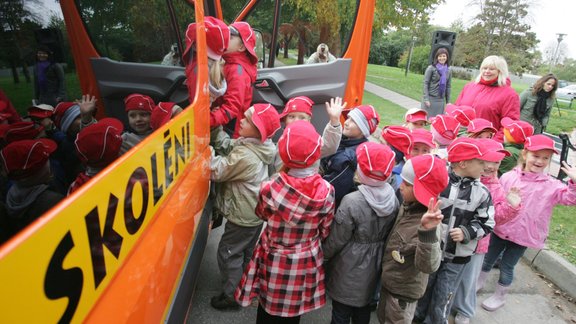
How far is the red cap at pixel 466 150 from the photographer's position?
2.07m

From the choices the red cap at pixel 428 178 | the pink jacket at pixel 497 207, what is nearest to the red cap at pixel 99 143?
the red cap at pixel 428 178

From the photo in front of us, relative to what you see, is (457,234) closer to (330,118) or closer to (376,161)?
(376,161)

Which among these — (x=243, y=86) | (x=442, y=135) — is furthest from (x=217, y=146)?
(x=442, y=135)

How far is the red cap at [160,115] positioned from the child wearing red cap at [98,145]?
0.73 ft

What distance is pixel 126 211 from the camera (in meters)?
0.92

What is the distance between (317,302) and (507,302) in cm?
196

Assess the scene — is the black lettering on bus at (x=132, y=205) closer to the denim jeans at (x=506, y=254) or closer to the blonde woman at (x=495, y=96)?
the denim jeans at (x=506, y=254)

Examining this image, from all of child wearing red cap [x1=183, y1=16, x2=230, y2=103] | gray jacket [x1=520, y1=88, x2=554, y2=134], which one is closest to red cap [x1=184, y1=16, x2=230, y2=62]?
child wearing red cap [x1=183, y1=16, x2=230, y2=103]

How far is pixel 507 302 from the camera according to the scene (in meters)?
2.96

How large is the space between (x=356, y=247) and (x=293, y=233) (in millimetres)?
392

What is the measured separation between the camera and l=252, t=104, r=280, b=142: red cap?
2121 mm

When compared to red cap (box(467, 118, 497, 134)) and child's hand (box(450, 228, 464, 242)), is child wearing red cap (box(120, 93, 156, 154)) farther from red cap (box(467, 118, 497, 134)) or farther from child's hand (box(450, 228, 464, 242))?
red cap (box(467, 118, 497, 134))

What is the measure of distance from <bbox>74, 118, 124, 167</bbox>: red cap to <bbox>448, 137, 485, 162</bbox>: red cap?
1850 mm

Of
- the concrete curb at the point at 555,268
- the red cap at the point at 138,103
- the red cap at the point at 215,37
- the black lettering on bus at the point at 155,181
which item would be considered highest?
the red cap at the point at 215,37
